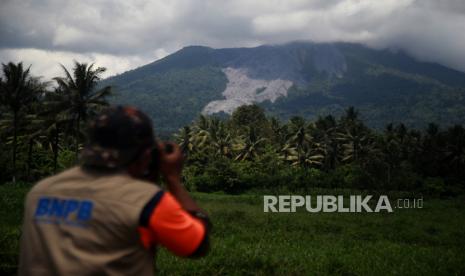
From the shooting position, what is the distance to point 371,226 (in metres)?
26.5

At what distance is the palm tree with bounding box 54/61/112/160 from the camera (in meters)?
31.5

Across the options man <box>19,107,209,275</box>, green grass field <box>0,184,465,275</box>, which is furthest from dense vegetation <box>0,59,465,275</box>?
man <box>19,107,209,275</box>

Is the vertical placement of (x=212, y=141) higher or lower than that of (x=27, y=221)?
lower

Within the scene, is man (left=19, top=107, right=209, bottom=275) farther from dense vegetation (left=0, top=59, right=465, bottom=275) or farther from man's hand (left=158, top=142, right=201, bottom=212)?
dense vegetation (left=0, top=59, right=465, bottom=275)

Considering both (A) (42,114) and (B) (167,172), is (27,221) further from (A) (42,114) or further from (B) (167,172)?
(A) (42,114)

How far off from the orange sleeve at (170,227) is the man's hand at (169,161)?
10.2 inches

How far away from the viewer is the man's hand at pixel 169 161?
204cm

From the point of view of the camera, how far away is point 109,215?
1784 mm

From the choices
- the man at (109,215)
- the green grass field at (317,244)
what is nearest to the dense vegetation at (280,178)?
the green grass field at (317,244)

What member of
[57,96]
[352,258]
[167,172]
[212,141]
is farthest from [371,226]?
[212,141]

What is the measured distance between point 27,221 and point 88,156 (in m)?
0.36

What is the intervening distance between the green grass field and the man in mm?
6165

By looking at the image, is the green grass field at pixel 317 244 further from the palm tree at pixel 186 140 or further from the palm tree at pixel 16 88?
the palm tree at pixel 186 140

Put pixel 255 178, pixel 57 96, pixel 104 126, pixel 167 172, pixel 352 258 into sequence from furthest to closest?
pixel 255 178, pixel 57 96, pixel 352 258, pixel 167 172, pixel 104 126
